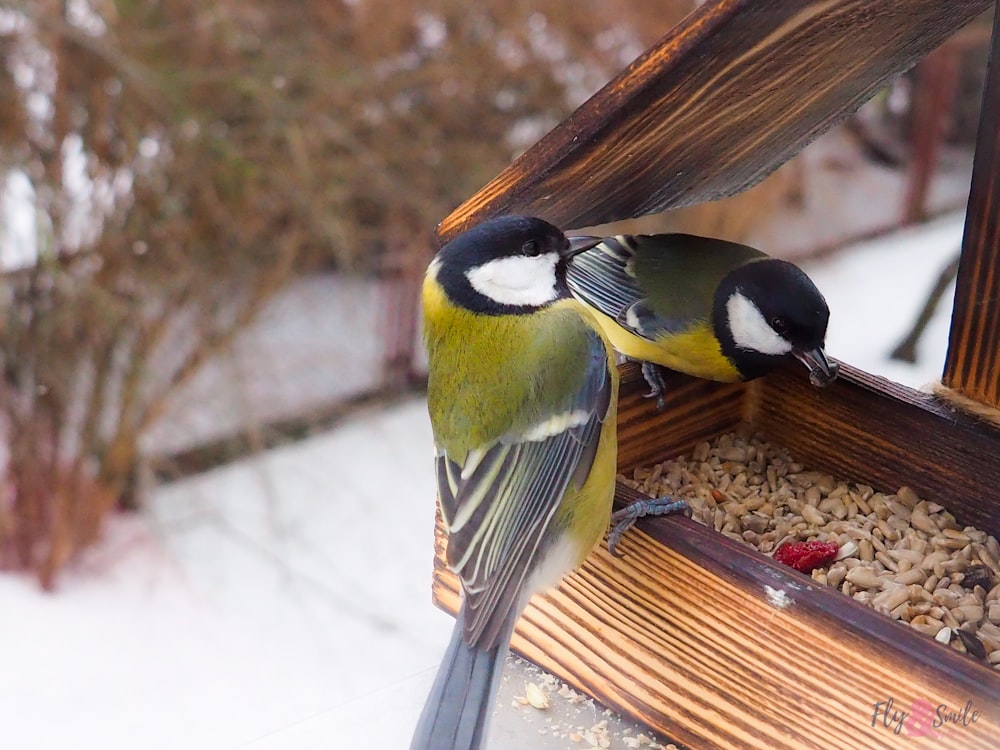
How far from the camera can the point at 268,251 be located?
336 centimetres

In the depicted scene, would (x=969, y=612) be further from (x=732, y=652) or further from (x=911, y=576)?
(x=732, y=652)

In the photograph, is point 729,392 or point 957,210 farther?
point 957,210

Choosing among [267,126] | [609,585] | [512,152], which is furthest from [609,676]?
[512,152]

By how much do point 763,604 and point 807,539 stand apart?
0.96ft

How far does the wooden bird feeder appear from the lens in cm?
90

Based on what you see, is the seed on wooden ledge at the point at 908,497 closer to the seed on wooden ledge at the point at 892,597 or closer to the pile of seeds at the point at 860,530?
the pile of seeds at the point at 860,530

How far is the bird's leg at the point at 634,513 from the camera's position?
107cm

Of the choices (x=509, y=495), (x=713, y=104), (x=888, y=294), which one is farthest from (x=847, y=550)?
(x=888, y=294)

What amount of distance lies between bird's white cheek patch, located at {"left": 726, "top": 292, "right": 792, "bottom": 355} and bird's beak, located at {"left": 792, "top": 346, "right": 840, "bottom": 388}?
2cm

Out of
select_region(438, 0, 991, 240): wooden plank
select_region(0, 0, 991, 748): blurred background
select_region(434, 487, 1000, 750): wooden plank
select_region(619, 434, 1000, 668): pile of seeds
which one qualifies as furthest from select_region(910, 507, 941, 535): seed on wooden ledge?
select_region(0, 0, 991, 748): blurred background

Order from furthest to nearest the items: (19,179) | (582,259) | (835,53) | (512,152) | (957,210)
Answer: (957,210) < (512,152) < (19,179) < (582,259) < (835,53)

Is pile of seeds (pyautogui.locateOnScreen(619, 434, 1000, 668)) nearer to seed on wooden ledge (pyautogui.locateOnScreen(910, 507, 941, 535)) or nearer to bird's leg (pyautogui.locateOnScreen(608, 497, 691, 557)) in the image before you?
seed on wooden ledge (pyautogui.locateOnScreen(910, 507, 941, 535))

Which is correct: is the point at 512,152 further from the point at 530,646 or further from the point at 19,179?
the point at 530,646

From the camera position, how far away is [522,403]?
1173mm
